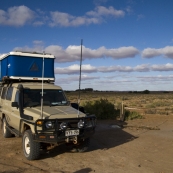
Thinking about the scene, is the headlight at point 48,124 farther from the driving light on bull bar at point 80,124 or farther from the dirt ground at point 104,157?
the dirt ground at point 104,157

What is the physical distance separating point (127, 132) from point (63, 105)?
4346 mm

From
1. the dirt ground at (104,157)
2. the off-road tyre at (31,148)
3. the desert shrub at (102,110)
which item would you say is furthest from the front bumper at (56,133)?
the desert shrub at (102,110)

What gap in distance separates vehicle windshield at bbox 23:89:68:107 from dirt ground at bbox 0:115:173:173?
4.71ft

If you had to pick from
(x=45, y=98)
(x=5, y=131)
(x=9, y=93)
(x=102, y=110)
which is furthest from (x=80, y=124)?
(x=102, y=110)

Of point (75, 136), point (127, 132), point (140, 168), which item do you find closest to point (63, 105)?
point (75, 136)

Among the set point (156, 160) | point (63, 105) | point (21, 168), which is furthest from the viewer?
point (63, 105)

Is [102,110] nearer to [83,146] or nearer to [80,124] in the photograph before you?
[83,146]

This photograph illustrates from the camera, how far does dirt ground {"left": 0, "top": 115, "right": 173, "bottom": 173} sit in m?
6.11

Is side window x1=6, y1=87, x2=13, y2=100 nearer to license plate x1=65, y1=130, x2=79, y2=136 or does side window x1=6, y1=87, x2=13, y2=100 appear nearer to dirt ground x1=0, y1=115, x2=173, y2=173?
dirt ground x1=0, y1=115, x2=173, y2=173

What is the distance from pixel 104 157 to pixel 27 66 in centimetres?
430

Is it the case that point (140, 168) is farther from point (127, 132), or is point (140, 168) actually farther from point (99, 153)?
point (127, 132)

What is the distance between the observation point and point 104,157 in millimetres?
7145

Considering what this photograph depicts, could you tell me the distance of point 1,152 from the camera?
295 inches

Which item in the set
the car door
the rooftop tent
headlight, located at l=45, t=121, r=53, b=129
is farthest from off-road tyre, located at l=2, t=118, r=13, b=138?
headlight, located at l=45, t=121, r=53, b=129
